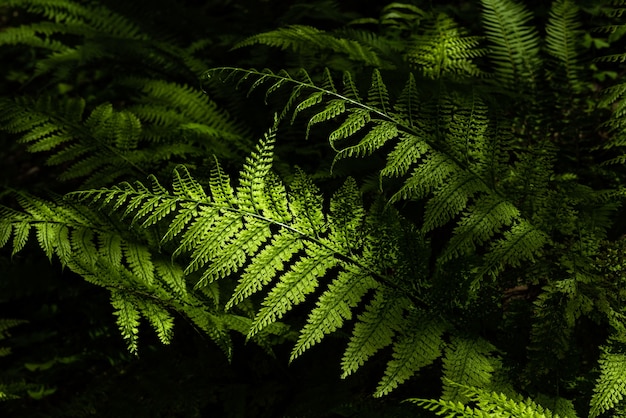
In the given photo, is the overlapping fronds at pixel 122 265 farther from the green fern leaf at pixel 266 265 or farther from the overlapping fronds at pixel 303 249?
the green fern leaf at pixel 266 265

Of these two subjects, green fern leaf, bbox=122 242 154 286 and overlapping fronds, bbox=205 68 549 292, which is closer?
overlapping fronds, bbox=205 68 549 292

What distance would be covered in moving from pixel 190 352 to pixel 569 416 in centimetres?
175

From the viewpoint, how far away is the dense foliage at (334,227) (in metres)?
1.58

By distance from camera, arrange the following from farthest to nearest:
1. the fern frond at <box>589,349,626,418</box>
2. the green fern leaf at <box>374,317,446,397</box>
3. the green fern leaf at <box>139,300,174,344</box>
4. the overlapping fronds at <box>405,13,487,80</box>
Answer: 1. the overlapping fronds at <box>405,13,487,80</box>
2. the green fern leaf at <box>139,300,174,344</box>
3. the green fern leaf at <box>374,317,446,397</box>
4. the fern frond at <box>589,349,626,418</box>

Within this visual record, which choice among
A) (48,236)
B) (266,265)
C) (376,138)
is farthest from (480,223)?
(48,236)

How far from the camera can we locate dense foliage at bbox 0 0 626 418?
5.17 feet

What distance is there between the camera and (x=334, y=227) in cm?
170

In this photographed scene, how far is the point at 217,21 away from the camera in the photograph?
3.85 metres

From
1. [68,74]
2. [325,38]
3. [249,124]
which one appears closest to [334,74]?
[325,38]

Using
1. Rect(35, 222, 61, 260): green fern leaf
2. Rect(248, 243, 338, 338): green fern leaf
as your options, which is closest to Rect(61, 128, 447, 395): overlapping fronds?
Rect(248, 243, 338, 338): green fern leaf

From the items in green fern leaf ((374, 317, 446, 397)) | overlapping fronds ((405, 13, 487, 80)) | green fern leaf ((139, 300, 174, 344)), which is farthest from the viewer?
overlapping fronds ((405, 13, 487, 80))

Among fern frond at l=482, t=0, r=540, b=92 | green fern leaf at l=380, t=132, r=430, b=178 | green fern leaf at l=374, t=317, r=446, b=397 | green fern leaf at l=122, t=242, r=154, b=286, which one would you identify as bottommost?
green fern leaf at l=122, t=242, r=154, b=286

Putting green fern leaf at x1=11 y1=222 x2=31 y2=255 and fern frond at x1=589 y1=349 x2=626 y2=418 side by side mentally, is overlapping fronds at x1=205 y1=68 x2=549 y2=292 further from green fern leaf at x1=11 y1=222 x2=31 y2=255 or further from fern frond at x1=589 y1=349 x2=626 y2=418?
green fern leaf at x1=11 y1=222 x2=31 y2=255

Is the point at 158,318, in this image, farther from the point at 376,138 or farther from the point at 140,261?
the point at 376,138
